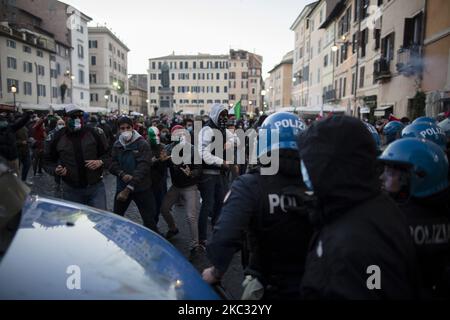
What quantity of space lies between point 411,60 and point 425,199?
16231 mm

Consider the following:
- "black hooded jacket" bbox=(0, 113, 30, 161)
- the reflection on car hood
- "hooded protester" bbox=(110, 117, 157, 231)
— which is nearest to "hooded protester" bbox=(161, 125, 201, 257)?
"hooded protester" bbox=(110, 117, 157, 231)

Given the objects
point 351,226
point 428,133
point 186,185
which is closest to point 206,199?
point 186,185

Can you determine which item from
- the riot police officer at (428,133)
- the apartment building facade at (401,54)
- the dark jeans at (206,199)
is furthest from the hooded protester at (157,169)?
the apartment building facade at (401,54)

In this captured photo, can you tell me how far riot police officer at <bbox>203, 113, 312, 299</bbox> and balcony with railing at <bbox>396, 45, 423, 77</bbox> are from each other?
52.7 ft

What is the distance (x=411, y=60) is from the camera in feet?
53.2

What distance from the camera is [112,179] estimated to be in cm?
1214

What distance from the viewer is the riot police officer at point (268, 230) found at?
86.0 inches

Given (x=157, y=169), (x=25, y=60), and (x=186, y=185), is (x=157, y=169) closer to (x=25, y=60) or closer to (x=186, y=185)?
(x=186, y=185)

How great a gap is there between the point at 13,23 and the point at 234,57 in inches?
2703

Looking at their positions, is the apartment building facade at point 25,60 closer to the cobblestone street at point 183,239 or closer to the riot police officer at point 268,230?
the cobblestone street at point 183,239

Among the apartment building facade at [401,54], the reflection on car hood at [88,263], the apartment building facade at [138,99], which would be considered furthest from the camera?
the apartment building facade at [138,99]

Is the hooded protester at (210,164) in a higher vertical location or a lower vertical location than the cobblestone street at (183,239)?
higher

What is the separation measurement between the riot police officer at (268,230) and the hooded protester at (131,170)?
10.7 ft
